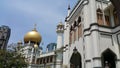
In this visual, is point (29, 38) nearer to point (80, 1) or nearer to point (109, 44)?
point (80, 1)

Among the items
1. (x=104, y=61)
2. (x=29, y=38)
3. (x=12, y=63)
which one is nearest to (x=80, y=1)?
(x=104, y=61)

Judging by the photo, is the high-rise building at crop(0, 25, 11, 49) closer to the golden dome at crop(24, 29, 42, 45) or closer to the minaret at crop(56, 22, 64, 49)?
the golden dome at crop(24, 29, 42, 45)

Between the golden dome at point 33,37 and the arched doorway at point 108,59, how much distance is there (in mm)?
27771

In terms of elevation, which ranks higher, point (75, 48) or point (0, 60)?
point (75, 48)

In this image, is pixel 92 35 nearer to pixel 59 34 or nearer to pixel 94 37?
pixel 94 37

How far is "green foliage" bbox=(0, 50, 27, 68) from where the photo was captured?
15.1 meters

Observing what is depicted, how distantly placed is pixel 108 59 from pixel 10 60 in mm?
8870

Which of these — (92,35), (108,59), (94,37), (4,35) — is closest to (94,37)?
(94,37)

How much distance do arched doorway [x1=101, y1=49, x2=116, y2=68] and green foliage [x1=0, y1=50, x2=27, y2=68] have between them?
7.33m

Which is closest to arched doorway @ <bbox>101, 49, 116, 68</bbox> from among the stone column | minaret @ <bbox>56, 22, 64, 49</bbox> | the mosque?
the mosque

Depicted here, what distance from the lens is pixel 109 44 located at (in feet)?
49.1

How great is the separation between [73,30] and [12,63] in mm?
7620

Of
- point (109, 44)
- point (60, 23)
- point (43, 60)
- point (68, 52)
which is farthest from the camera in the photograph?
point (43, 60)

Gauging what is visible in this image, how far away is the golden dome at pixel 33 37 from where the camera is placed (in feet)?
136
